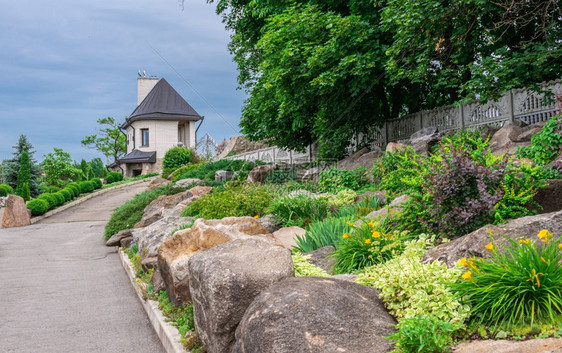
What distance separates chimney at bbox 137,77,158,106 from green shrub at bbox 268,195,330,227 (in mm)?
46061

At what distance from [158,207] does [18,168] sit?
82.6ft

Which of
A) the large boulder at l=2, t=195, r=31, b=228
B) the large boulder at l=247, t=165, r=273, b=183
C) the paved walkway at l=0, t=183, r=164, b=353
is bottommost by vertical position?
the paved walkway at l=0, t=183, r=164, b=353

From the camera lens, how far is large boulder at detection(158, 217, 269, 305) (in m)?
6.04

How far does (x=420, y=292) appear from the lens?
3562 mm

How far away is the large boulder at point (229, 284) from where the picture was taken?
400 centimetres

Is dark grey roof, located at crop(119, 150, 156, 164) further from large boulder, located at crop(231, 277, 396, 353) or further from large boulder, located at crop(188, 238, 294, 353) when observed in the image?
large boulder, located at crop(231, 277, 396, 353)

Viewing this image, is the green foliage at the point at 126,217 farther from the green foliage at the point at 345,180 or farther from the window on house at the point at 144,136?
the window on house at the point at 144,136

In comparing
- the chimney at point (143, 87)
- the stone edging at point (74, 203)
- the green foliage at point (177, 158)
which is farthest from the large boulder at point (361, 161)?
the chimney at point (143, 87)

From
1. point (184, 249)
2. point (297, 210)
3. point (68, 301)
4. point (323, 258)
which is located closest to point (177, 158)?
point (297, 210)

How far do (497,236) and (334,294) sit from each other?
1779 mm

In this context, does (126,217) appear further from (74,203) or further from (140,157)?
(140,157)

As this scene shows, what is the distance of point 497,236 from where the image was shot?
4285 mm

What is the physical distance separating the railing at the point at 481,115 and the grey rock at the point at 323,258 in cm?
793

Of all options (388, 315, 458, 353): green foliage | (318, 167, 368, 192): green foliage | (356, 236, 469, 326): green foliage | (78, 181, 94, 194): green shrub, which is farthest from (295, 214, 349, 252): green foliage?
→ (78, 181, 94, 194): green shrub
